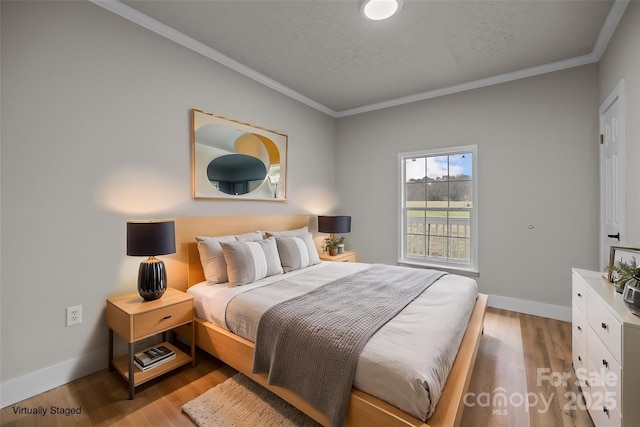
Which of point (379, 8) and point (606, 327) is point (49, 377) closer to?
point (606, 327)

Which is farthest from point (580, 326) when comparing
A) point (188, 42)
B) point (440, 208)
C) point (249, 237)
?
point (188, 42)

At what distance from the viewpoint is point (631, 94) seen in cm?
198

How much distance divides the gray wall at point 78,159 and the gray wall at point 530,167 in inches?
121

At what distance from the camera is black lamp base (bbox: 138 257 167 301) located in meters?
2.04

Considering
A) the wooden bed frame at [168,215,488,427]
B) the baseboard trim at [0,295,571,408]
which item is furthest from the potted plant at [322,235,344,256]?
the baseboard trim at [0,295,571,408]

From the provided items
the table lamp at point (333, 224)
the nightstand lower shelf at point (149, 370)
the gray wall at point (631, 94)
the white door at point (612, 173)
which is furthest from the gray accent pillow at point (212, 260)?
the white door at point (612, 173)

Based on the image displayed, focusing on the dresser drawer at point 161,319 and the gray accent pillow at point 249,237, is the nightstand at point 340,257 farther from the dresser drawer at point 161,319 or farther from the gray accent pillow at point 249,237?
the dresser drawer at point 161,319

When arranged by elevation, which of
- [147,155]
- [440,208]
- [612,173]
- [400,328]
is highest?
[147,155]

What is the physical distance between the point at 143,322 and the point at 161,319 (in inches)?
4.9

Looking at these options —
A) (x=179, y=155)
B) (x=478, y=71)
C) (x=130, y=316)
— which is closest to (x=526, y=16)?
(x=478, y=71)

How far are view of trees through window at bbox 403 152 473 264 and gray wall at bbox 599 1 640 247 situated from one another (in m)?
1.54

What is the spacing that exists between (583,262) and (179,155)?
4.21 meters

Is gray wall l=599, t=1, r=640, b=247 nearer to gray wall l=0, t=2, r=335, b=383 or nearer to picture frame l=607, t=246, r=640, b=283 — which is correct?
picture frame l=607, t=246, r=640, b=283

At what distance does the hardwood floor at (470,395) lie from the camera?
5.35 ft
